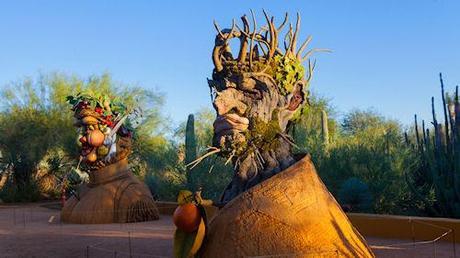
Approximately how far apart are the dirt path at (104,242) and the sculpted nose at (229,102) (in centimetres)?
301

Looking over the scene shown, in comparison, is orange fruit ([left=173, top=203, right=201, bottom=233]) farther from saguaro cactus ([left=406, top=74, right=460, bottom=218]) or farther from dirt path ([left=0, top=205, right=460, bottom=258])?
saguaro cactus ([left=406, top=74, right=460, bottom=218])

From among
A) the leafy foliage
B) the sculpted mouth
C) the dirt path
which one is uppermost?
the leafy foliage

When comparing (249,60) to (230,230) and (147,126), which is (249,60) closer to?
(230,230)

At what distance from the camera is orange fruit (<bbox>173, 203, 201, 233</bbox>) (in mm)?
4371

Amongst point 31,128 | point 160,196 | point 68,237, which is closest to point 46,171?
point 31,128

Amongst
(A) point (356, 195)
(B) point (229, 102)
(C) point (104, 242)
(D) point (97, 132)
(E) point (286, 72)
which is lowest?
(C) point (104, 242)

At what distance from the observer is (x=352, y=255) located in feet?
14.8

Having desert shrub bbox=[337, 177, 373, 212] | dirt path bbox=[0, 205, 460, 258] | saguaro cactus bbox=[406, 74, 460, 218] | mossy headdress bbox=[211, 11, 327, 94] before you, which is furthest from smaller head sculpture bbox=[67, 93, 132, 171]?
mossy headdress bbox=[211, 11, 327, 94]

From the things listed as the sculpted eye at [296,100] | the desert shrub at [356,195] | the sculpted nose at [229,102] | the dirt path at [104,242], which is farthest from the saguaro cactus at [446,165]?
the sculpted nose at [229,102]

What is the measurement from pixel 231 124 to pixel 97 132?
1065 cm

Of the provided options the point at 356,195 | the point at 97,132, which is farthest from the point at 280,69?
the point at 97,132

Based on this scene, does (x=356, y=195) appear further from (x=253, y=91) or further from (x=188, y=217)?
(x=188, y=217)

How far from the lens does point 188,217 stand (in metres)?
4.37

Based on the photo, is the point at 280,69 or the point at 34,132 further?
the point at 34,132
